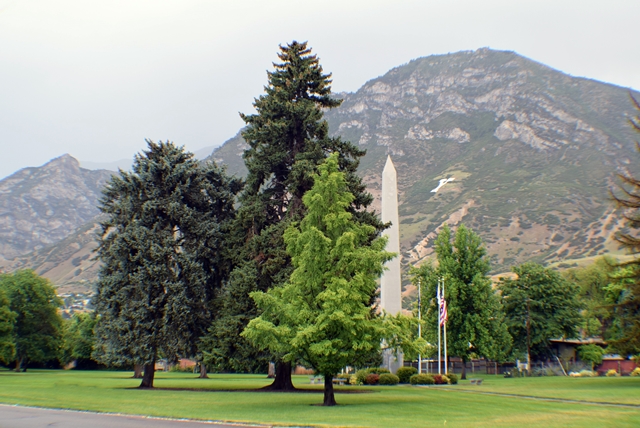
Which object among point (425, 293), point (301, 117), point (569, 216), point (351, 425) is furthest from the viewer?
point (569, 216)

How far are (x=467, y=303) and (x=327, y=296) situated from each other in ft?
106

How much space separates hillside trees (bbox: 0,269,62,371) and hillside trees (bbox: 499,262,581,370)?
156ft

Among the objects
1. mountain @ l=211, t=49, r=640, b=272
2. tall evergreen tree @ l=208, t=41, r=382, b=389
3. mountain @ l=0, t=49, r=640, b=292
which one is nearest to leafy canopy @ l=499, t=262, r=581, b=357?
tall evergreen tree @ l=208, t=41, r=382, b=389

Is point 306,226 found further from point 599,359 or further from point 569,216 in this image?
point 569,216

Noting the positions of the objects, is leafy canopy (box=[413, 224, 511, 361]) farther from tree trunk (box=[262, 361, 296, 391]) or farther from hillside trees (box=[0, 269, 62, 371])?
hillside trees (box=[0, 269, 62, 371])

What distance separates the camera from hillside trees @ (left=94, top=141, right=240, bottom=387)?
29969mm

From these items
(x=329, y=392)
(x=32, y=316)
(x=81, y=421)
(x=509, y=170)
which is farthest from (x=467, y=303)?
(x=509, y=170)

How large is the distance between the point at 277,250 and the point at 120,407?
12200 millimetres

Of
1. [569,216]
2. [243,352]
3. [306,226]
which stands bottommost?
[243,352]

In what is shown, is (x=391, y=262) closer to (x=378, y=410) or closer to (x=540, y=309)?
(x=378, y=410)

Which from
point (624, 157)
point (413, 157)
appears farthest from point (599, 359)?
point (413, 157)

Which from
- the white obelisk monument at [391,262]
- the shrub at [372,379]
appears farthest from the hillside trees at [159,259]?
the shrub at [372,379]

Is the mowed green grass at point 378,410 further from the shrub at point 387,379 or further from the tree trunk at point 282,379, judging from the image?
the shrub at point 387,379

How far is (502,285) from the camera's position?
58406 millimetres
